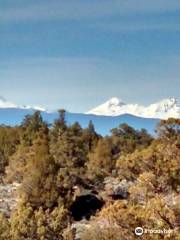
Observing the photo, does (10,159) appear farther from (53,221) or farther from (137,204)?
(137,204)

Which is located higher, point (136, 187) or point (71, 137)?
point (71, 137)

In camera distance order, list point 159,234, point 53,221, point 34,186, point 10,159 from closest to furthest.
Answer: point 159,234
point 53,221
point 34,186
point 10,159

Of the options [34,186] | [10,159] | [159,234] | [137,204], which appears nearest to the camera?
[159,234]

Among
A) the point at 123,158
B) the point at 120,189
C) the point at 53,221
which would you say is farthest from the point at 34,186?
the point at 123,158

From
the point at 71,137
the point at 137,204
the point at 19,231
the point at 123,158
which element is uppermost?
the point at 71,137

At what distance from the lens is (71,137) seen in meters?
85.9

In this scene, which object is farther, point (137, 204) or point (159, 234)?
point (137, 204)

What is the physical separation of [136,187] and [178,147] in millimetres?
1859
